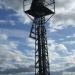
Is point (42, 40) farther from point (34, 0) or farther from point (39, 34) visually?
point (34, 0)

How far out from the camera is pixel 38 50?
121 m

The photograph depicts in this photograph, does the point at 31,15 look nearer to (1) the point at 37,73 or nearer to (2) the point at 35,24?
(2) the point at 35,24

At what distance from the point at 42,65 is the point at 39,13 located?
1828 centimetres

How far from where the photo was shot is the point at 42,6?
12125 centimetres

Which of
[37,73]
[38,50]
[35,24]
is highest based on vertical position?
[35,24]

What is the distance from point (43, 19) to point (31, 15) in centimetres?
455

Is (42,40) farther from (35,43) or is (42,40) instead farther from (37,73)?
(37,73)

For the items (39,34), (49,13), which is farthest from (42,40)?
(49,13)

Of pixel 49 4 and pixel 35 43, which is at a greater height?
pixel 49 4

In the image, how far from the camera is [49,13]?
122188 mm

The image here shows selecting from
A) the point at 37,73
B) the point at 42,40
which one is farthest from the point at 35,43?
the point at 37,73

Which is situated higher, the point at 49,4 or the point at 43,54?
the point at 49,4

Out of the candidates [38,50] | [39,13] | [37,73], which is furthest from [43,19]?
[37,73]

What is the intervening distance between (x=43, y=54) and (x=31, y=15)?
14671 millimetres
